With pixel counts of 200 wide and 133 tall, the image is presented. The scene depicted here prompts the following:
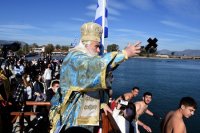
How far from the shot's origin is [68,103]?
276 cm

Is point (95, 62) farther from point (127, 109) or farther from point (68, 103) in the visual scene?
point (127, 109)

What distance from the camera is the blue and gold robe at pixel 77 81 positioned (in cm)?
244

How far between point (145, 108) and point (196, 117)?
17.4 metres

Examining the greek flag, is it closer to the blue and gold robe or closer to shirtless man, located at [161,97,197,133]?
shirtless man, located at [161,97,197,133]

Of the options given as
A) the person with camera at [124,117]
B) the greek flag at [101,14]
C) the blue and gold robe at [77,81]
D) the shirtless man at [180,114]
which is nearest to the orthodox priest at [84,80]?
the blue and gold robe at [77,81]

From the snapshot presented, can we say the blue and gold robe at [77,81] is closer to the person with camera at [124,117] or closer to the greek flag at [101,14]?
the greek flag at [101,14]

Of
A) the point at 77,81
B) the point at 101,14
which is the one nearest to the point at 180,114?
the point at 101,14

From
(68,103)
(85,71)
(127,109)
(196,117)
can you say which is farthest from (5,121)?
(196,117)

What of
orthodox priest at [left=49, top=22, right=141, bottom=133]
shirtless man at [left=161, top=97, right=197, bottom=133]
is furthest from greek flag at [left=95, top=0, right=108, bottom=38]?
orthodox priest at [left=49, top=22, right=141, bottom=133]

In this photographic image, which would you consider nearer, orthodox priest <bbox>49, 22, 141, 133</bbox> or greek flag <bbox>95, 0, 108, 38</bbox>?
orthodox priest <bbox>49, 22, 141, 133</bbox>

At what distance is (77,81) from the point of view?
2.58 m

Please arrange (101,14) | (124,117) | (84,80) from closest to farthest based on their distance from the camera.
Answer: (84,80) < (101,14) < (124,117)

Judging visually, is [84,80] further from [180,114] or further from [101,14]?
[101,14]

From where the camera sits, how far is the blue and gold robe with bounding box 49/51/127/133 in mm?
2436
